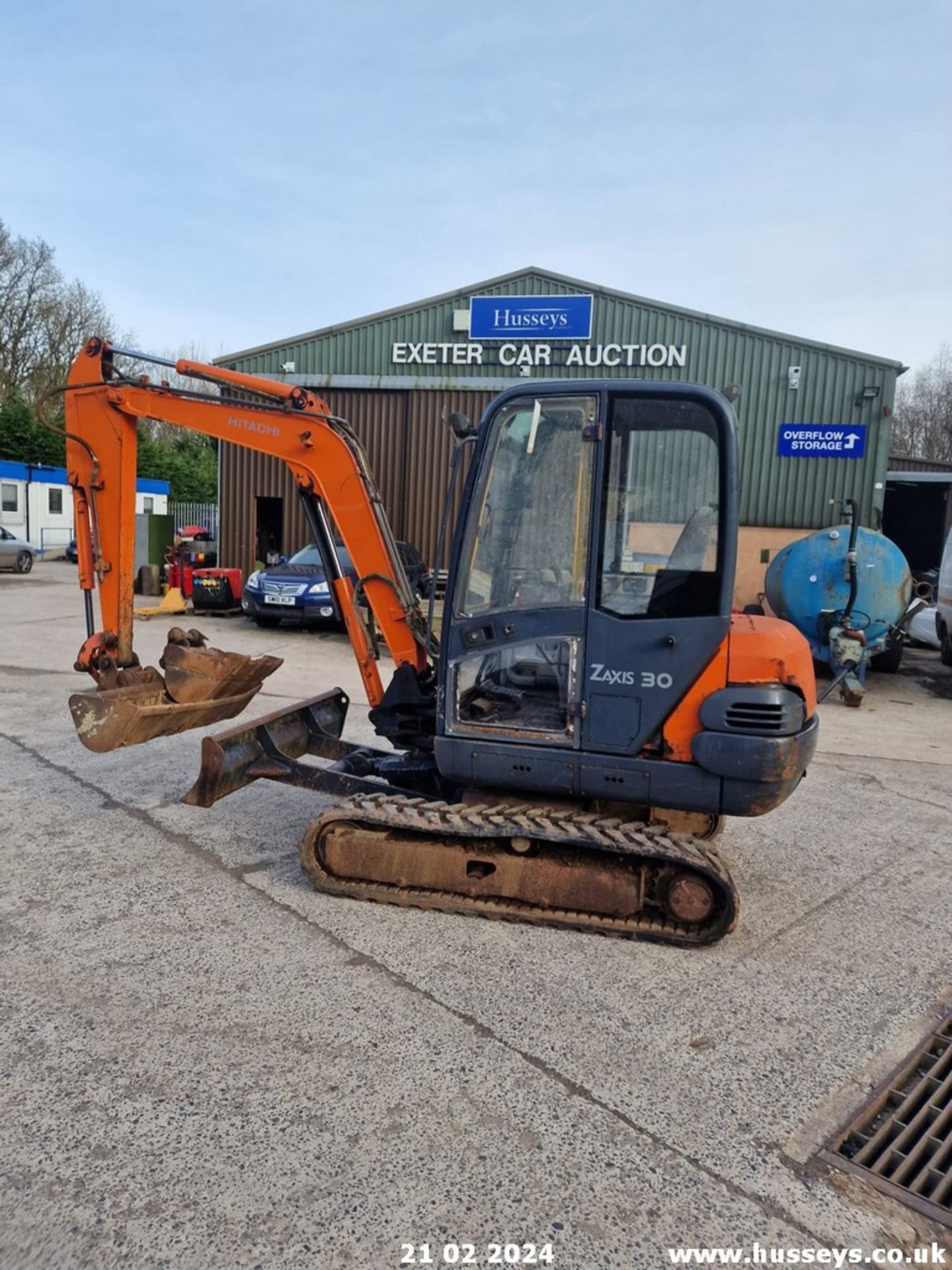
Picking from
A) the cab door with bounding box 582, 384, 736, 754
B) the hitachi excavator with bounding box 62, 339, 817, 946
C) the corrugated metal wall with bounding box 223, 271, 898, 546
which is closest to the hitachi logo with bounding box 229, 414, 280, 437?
the hitachi excavator with bounding box 62, 339, 817, 946

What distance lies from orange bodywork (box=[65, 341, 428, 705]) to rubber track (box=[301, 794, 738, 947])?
1.01 m

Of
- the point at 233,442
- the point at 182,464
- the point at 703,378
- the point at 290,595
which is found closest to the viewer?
the point at 233,442

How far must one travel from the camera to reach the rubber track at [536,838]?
3.86m

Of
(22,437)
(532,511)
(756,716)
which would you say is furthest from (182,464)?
(756,716)

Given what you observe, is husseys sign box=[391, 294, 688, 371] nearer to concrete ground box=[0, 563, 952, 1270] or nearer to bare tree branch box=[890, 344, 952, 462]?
concrete ground box=[0, 563, 952, 1270]

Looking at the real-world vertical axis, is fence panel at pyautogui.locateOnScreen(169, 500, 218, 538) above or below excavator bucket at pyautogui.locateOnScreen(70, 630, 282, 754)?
above

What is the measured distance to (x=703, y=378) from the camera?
1641 cm

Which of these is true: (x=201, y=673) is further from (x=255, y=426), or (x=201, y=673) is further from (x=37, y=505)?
(x=37, y=505)

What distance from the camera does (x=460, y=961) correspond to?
3793mm

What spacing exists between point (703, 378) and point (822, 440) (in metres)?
2.48

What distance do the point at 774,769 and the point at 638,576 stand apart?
104 cm

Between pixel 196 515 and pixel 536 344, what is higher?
pixel 536 344

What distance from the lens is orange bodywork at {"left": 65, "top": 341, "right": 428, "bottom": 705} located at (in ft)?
16.1

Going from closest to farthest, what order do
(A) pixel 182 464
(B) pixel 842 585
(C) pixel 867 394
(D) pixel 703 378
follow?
(B) pixel 842 585
(C) pixel 867 394
(D) pixel 703 378
(A) pixel 182 464
